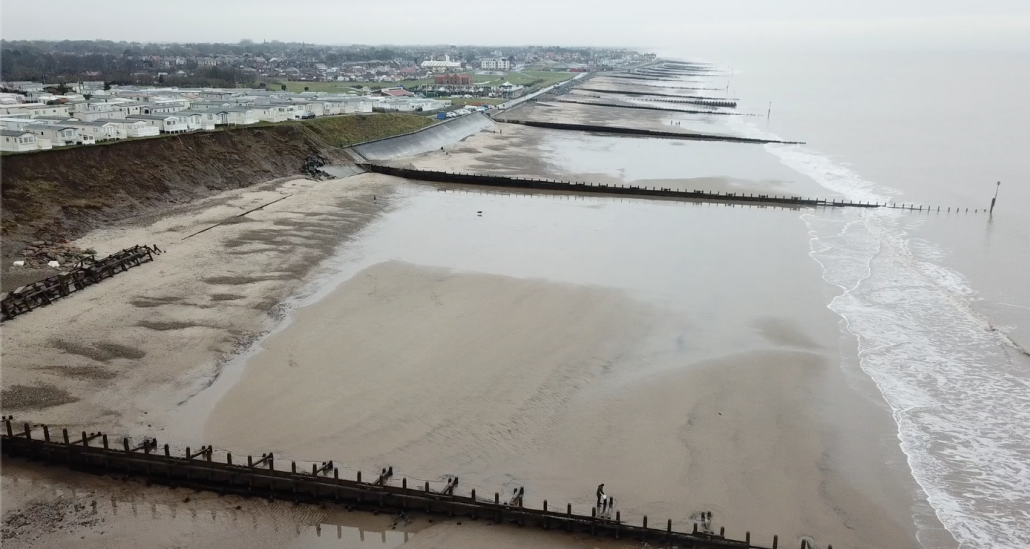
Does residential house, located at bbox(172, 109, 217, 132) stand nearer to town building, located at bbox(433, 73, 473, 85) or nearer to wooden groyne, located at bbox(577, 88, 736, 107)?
wooden groyne, located at bbox(577, 88, 736, 107)

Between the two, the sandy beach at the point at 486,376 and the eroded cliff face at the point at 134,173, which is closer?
the sandy beach at the point at 486,376

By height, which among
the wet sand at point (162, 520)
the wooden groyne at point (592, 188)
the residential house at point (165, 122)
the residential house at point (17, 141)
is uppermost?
the residential house at point (165, 122)

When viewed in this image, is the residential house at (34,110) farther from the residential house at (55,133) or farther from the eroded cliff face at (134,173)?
the eroded cliff face at (134,173)

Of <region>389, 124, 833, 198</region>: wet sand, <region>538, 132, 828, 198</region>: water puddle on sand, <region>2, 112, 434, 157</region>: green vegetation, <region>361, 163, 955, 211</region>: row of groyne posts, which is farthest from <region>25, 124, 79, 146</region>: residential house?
<region>538, 132, 828, 198</region>: water puddle on sand

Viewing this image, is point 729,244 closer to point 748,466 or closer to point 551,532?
point 748,466

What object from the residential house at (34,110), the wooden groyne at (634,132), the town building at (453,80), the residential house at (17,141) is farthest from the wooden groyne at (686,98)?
the residential house at (17,141)

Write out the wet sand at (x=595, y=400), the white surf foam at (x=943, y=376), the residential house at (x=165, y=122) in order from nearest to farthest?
the wet sand at (x=595, y=400)
the white surf foam at (x=943, y=376)
the residential house at (x=165, y=122)
